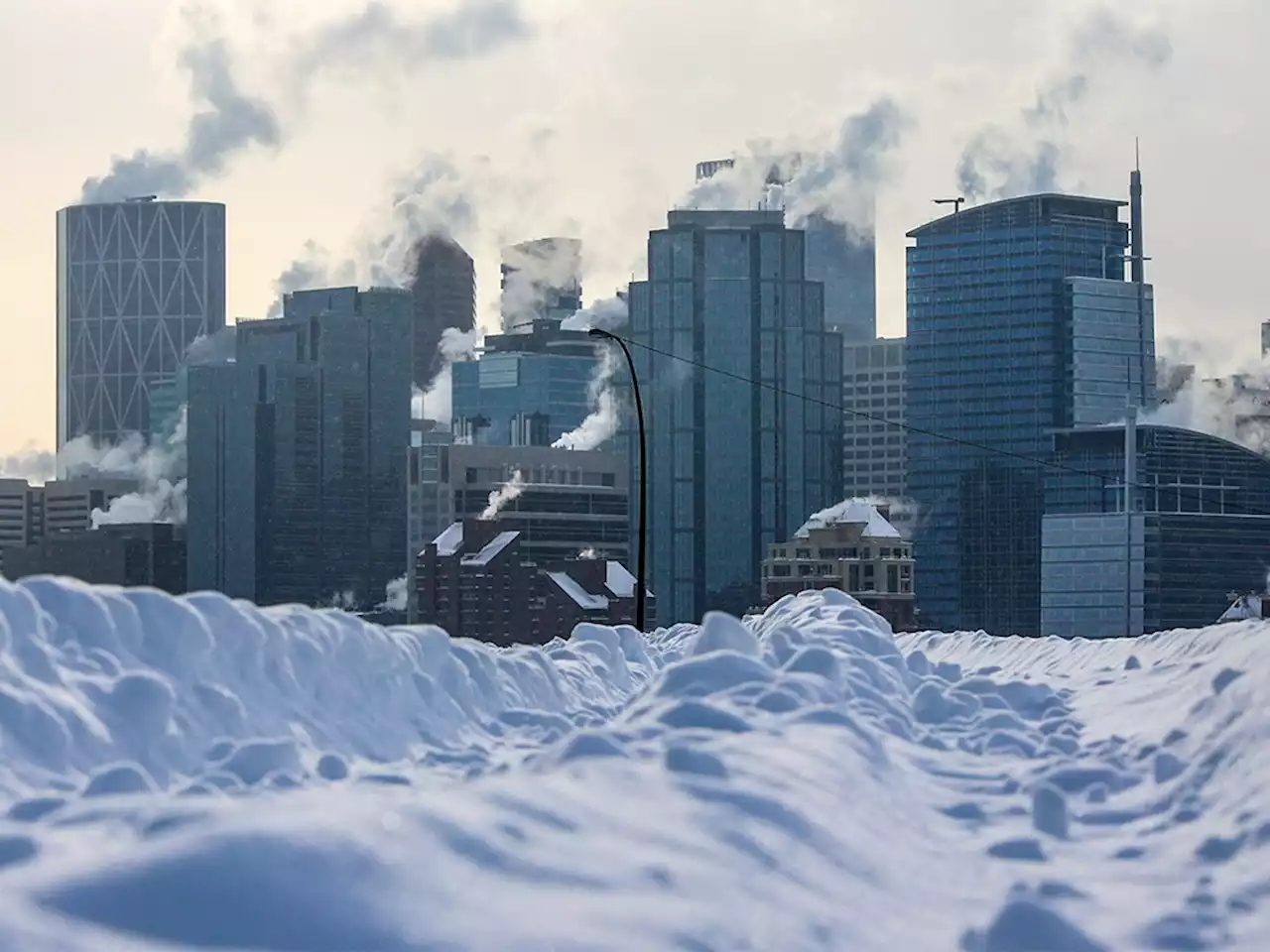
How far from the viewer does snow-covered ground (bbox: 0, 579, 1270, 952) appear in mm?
12141

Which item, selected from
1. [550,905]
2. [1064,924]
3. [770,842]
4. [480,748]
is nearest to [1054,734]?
[480,748]

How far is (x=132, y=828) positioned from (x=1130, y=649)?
2443 centimetres

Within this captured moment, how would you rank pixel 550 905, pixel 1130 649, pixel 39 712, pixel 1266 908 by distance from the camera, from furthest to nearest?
1. pixel 1130 649
2. pixel 39 712
3. pixel 1266 908
4. pixel 550 905

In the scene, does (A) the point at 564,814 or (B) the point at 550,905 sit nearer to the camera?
(B) the point at 550,905

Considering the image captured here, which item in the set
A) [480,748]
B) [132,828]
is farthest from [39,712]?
[132,828]

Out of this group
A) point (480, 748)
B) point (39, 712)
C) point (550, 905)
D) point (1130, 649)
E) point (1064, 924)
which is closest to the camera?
point (550, 905)

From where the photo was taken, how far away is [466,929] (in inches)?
464

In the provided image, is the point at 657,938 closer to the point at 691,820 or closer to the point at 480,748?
the point at 691,820

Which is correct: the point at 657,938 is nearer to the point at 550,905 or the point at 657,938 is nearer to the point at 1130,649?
the point at 550,905

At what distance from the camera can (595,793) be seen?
15.8m

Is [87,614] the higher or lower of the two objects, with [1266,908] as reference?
higher

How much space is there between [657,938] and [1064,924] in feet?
8.38

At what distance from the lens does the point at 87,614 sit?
23.6 metres

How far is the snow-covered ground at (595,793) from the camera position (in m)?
12.1
